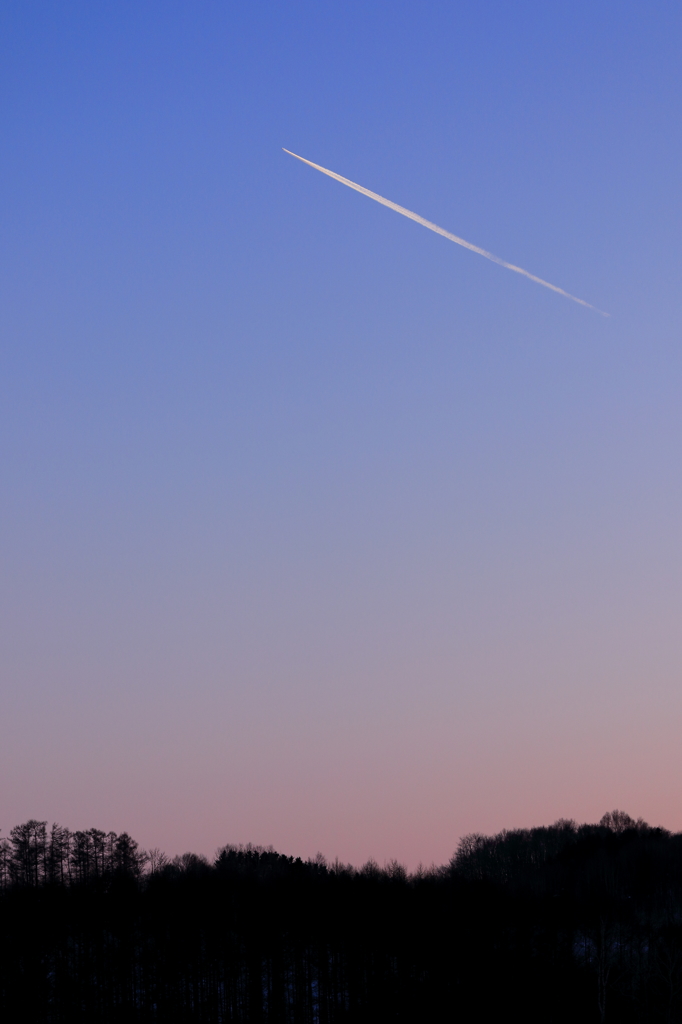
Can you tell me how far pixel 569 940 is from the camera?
422ft

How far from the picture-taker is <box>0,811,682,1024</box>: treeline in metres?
111

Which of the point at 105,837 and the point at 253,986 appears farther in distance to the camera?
the point at 105,837

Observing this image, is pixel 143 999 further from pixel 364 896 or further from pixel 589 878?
pixel 589 878

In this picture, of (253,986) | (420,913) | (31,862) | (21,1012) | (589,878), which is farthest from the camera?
(589,878)

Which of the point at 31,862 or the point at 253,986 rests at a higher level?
the point at 31,862

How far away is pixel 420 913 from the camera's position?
126375 mm

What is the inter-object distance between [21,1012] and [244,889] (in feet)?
95.4

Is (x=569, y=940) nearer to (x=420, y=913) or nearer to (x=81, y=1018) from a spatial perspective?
(x=420, y=913)

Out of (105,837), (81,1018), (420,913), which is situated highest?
(105,837)

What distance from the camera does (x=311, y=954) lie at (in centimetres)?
12044

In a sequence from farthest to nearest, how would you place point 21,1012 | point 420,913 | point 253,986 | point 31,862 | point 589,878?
point 589,878
point 31,862
point 420,913
point 253,986
point 21,1012

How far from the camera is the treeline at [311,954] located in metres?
111

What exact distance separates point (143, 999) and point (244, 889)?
18.7 m

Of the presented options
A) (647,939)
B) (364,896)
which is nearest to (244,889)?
(364,896)
